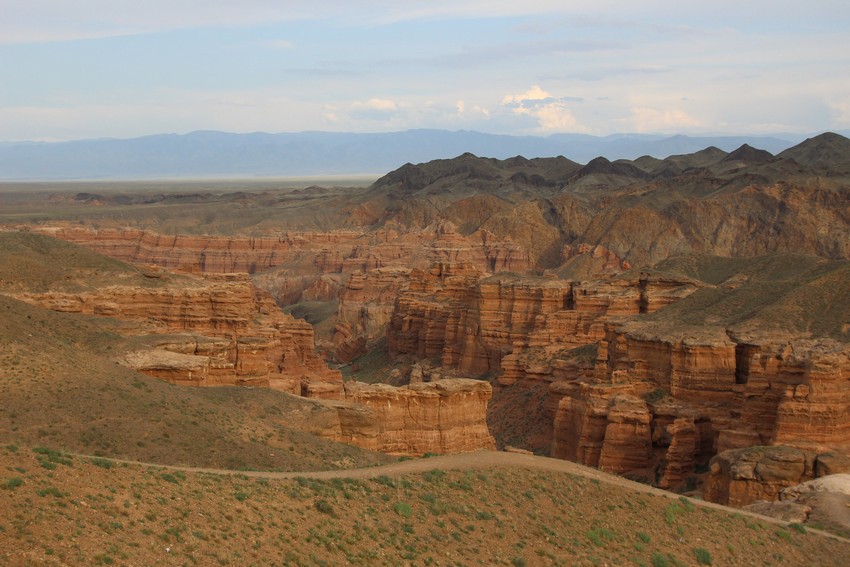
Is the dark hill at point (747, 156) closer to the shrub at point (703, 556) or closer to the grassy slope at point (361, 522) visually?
the grassy slope at point (361, 522)

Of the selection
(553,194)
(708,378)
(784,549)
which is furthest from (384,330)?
(553,194)

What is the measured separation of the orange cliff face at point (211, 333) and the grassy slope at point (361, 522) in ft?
52.2

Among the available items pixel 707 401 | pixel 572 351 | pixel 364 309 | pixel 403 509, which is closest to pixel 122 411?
pixel 403 509

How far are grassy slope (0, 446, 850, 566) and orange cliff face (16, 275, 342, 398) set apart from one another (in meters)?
15.9

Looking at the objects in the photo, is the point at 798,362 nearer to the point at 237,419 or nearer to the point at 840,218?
the point at 237,419

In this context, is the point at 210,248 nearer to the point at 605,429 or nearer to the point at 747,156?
the point at 747,156

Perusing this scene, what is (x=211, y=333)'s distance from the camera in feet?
182

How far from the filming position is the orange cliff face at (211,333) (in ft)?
144

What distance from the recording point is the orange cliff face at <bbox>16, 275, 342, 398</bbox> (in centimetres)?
4378

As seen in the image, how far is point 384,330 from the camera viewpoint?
97.2 metres

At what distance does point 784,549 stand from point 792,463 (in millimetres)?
9771

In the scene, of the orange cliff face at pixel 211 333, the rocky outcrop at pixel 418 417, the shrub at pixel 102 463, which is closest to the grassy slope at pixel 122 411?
the rocky outcrop at pixel 418 417

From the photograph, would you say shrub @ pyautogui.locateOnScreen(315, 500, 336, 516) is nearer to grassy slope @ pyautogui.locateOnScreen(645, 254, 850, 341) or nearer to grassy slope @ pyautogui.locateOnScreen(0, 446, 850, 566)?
grassy slope @ pyautogui.locateOnScreen(0, 446, 850, 566)

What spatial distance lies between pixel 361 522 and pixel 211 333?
31.8 metres
